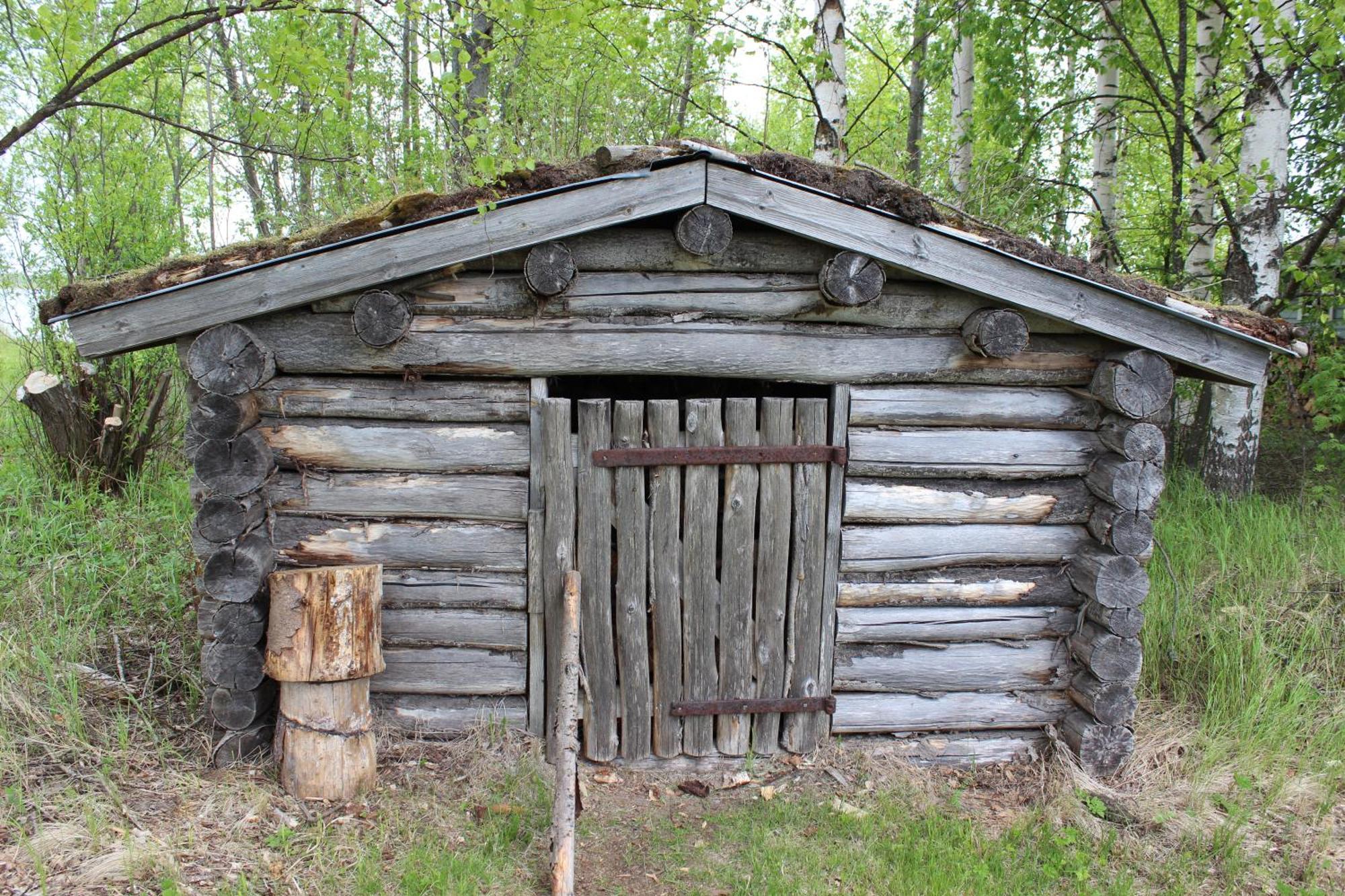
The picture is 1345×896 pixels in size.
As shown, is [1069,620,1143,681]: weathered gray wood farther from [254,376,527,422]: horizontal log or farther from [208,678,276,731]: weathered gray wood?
[208,678,276,731]: weathered gray wood

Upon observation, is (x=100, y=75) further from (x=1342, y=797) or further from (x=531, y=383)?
(x=1342, y=797)

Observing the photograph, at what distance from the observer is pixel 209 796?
3643 mm

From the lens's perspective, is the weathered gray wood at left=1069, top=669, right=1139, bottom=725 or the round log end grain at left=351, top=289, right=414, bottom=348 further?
the weathered gray wood at left=1069, top=669, right=1139, bottom=725

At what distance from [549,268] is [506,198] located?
34 centimetres

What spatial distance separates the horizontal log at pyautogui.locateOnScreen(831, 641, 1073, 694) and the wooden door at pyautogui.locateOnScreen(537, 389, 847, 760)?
0.55ft

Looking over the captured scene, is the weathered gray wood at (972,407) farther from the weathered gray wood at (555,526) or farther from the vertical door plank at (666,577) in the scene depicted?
the weathered gray wood at (555,526)

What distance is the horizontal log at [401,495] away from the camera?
12.9 feet

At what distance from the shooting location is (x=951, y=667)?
437 cm

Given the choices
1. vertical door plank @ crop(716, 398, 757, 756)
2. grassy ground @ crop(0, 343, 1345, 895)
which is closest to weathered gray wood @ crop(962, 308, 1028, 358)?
vertical door plank @ crop(716, 398, 757, 756)

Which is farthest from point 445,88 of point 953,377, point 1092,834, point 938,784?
point 1092,834

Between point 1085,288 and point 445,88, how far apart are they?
3.23 metres

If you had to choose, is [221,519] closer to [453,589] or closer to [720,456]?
[453,589]

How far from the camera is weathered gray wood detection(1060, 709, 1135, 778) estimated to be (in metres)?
4.22

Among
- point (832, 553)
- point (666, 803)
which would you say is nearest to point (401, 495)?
point (666, 803)
